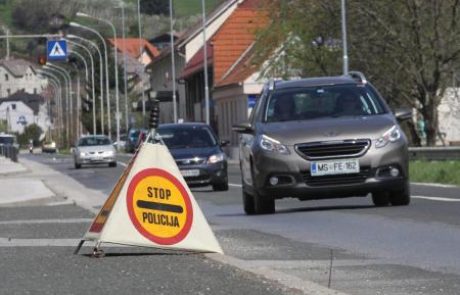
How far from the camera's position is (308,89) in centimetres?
1984

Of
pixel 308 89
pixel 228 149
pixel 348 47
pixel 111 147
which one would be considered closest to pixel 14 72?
pixel 228 149

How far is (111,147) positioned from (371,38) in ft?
49.9

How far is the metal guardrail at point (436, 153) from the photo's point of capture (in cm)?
3962

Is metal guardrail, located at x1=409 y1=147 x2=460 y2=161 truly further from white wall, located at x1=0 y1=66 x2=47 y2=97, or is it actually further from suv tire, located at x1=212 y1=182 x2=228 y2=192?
white wall, located at x1=0 y1=66 x2=47 y2=97

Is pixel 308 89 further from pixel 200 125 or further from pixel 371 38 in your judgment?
pixel 371 38

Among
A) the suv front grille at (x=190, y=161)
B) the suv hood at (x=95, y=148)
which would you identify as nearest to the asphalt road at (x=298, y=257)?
the suv front grille at (x=190, y=161)

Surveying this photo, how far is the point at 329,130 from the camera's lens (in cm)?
1838

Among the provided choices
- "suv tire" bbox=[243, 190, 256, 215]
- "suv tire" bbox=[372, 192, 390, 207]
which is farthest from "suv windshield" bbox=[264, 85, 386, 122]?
"suv tire" bbox=[243, 190, 256, 215]

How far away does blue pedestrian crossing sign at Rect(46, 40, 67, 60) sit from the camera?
2977 inches

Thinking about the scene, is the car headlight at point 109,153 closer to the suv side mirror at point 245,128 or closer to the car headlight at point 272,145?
the suv side mirror at point 245,128

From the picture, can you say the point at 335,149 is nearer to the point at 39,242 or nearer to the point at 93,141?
the point at 39,242

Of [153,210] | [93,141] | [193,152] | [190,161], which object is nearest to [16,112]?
[93,141]

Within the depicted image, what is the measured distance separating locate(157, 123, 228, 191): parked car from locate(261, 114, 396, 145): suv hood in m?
13.1

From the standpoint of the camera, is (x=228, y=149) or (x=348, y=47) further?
(x=228, y=149)
